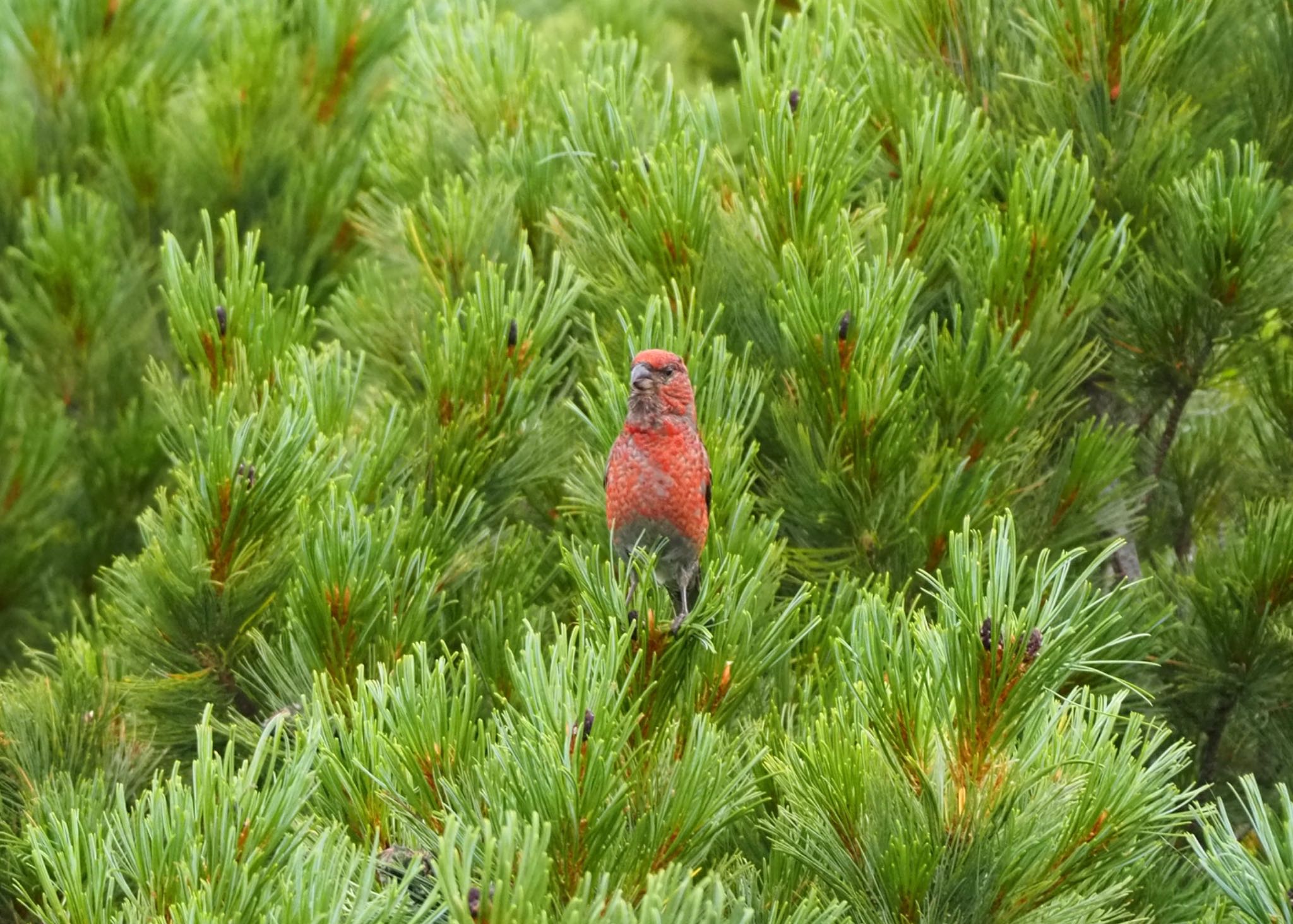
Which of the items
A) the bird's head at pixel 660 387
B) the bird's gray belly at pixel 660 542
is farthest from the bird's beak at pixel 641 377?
the bird's gray belly at pixel 660 542

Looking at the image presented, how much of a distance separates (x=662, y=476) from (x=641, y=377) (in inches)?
5.6

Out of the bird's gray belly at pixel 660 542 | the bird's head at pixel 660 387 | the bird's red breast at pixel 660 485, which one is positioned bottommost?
the bird's gray belly at pixel 660 542

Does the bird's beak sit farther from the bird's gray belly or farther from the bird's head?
the bird's gray belly

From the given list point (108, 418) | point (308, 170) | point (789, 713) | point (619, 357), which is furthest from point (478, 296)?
point (108, 418)

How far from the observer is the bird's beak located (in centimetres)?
197

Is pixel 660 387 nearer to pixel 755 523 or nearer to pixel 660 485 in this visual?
pixel 660 485

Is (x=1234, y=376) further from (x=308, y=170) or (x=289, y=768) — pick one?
(x=308, y=170)

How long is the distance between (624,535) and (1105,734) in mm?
760

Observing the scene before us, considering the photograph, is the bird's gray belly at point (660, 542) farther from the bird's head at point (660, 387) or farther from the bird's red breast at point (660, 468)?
the bird's head at point (660, 387)

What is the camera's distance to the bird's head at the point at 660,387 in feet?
6.44

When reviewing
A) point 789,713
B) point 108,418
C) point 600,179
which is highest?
point 600,179

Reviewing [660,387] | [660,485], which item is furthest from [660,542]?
[660,387]

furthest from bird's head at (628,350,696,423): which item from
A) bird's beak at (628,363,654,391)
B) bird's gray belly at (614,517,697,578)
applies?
bird's gray belly at (614,517,697,578)

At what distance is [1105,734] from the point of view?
156cm
